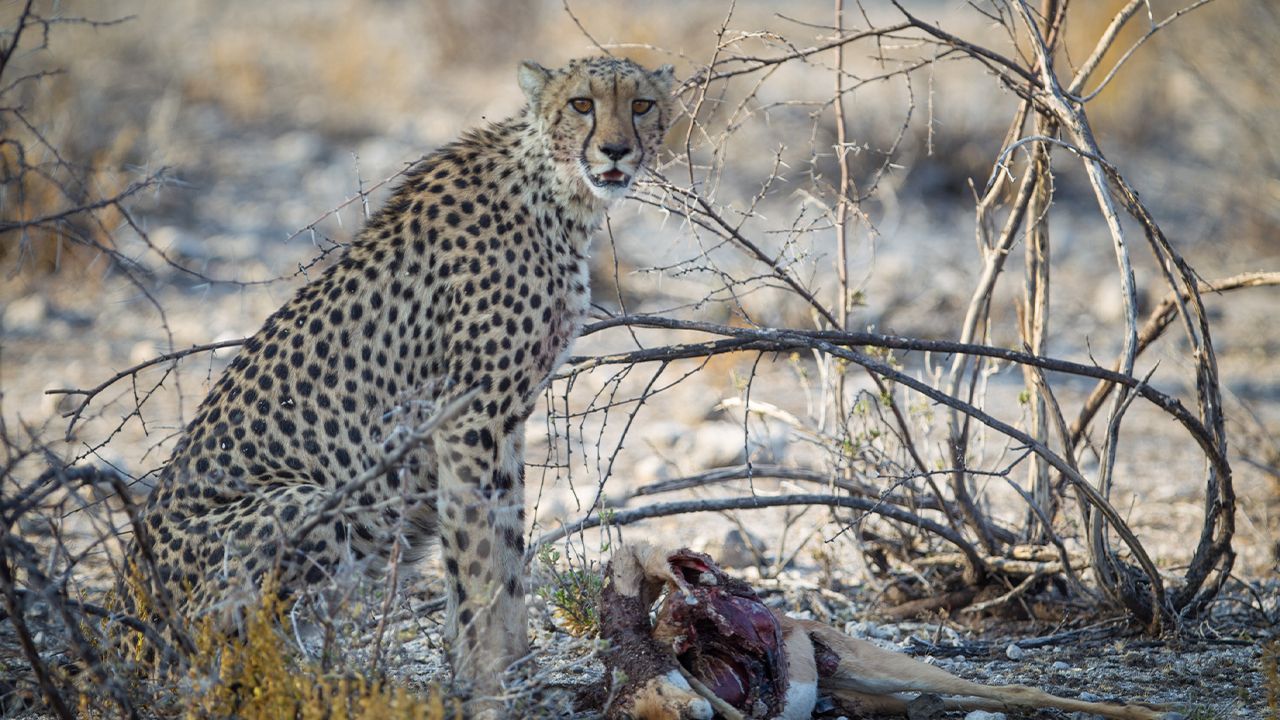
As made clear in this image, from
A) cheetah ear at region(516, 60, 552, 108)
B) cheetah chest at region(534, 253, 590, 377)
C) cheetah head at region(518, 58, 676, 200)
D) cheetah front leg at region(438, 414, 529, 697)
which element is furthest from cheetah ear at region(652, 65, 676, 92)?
cheetah front leg at region(438, 414, 529, 697)

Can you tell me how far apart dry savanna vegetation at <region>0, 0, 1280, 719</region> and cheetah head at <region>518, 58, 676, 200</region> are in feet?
0.39

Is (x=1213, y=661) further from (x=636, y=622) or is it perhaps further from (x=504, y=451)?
(x=504, y=451)

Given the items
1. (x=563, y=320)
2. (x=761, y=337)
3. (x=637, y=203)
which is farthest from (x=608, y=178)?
(x=637, y=203)

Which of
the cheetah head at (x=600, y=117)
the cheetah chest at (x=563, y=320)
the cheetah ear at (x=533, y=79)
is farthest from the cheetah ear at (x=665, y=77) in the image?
the cheetah chest at (x=563, y=320)

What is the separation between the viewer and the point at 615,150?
11.2ft

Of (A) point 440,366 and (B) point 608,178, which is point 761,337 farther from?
(A) point 440,366

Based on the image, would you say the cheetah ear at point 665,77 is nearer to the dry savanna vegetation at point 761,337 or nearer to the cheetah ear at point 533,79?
the dry savanna vegetation at point 761,337

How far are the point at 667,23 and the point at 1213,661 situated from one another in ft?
32.5

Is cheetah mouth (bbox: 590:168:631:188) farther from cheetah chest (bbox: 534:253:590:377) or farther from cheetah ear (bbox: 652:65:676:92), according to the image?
cheetah ear (bbox: 652:65:676:92)

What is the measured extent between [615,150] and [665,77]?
43 cm

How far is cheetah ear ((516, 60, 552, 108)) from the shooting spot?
3.62m

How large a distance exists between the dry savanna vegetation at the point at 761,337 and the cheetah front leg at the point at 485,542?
0.10 m

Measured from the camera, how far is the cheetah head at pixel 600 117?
3420 mm

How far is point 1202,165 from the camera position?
32.7ft
